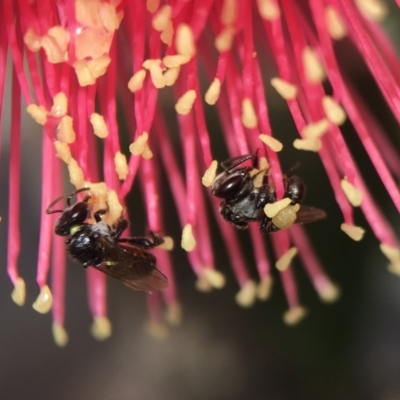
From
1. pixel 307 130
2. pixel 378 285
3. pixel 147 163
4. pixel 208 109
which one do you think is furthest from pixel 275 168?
pixel 378 285

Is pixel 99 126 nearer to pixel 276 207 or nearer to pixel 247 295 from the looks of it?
pixel 276 207

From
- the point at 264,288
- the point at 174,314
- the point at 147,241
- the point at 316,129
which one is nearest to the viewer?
the point at 316,129

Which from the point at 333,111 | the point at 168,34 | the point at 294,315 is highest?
the point at 168,34

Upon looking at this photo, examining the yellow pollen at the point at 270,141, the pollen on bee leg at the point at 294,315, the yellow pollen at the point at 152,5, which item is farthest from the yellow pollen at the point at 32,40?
the pollen on bee leg at the point at 294,315

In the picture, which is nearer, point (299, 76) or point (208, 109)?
point (299, 76)

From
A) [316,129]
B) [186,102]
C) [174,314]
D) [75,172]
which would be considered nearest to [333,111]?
[316,129]

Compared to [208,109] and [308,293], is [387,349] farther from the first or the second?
[208,109]
